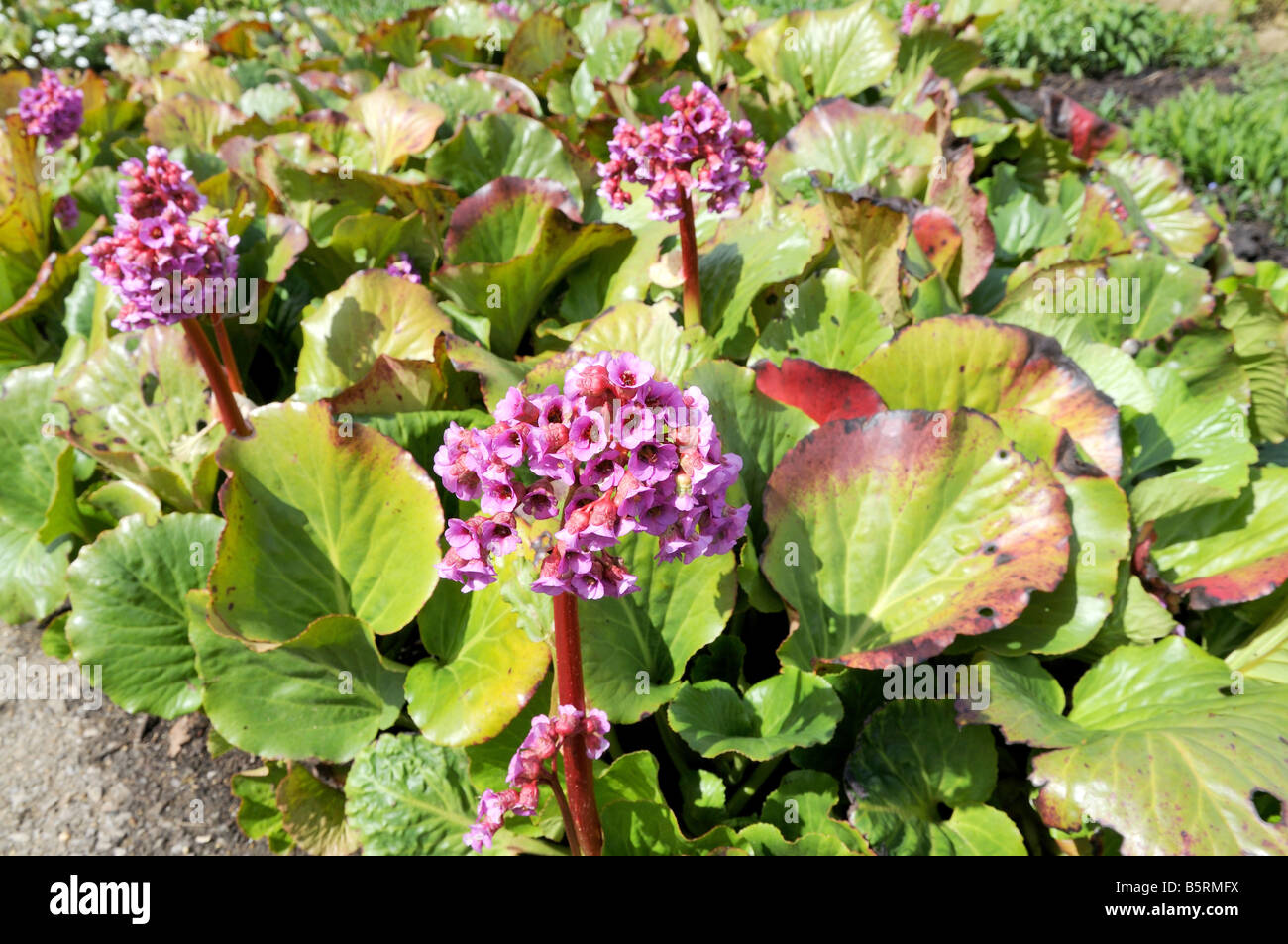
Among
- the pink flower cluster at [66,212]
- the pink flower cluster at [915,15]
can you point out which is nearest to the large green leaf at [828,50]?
the pink flower cluster at [915,15]

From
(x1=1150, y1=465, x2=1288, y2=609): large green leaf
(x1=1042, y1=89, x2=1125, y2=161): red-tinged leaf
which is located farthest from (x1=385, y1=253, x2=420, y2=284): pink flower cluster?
(x1=1042, y1=89, x2=1125, y2=161): red-tinged leaf

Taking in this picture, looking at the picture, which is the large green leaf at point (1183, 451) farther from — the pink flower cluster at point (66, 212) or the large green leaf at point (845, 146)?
the pink flower cluster at point (66, 212)

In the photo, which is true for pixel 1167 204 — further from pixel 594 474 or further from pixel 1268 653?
pixel 594 474

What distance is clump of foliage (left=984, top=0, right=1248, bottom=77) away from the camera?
669 centimetres

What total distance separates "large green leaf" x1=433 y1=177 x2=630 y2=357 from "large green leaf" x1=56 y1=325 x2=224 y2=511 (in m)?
0.64

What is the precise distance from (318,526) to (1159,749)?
58.8 inches

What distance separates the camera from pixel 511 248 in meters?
2.35

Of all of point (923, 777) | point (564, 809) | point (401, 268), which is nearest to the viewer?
point (564, 809)

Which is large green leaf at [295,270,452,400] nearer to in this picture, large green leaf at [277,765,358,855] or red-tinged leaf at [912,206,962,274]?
large green leaf at [277,765,358,855]

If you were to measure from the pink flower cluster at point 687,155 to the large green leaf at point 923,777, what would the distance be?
1.05m

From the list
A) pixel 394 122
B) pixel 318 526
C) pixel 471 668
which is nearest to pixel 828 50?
pixel 394 122

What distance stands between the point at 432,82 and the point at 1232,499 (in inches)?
109

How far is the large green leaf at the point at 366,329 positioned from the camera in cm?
209
